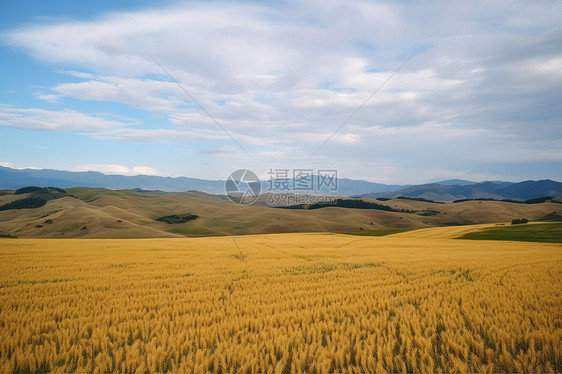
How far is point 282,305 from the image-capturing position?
23.4 ft

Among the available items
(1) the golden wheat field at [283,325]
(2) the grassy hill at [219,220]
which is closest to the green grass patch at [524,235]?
(1) the golden wheat field at [283,325]

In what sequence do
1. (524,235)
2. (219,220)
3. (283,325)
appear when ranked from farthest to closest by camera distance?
(219,220) → (524,235) → (283,325)

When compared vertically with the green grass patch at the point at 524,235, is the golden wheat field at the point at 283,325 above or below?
above

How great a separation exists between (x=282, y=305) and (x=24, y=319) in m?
5.86

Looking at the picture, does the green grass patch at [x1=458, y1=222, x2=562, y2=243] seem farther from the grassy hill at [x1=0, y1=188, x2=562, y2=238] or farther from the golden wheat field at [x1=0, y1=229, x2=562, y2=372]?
the grassy hill at [x1=0, y1=188, x2=562, y2=238]

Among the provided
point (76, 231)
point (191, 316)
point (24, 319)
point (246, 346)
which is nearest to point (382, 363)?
point (246, 346)

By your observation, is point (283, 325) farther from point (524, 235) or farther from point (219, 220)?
point (219, 220)

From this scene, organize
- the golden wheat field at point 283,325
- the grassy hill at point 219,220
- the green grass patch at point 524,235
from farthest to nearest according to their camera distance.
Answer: the grassy hill at point 219,220 < the green grass patch at point 524,235 < the golden wheat field at point 283,325

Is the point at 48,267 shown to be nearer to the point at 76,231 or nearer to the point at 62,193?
the point at 76,231

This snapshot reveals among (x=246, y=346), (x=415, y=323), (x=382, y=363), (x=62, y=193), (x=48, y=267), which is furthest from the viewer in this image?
(x=62, y=193)

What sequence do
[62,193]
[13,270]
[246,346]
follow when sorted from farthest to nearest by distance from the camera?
1. [62,193]
2. [13,270]
3. [246,346]

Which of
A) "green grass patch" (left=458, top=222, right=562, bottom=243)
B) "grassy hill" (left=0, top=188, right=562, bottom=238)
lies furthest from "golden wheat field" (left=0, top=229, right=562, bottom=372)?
"grassy hill" (left=0, top=188, right=562, bottom=238)

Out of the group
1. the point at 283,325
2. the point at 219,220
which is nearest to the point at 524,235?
the point at 283,325

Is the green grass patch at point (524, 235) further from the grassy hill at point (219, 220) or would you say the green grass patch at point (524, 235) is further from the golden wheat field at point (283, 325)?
the grassy hill at point (219, 220)
